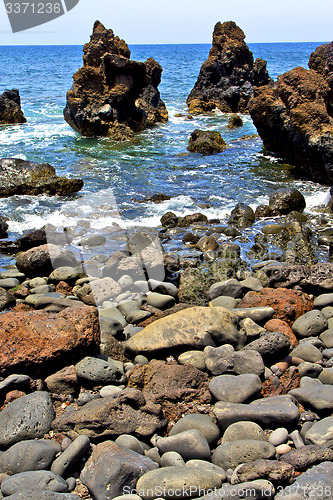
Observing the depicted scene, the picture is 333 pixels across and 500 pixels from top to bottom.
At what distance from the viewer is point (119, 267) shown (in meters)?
6.71

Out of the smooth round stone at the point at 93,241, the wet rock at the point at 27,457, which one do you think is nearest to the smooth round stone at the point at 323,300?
the wet rock at the point at 27,457

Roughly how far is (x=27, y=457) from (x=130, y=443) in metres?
0.72

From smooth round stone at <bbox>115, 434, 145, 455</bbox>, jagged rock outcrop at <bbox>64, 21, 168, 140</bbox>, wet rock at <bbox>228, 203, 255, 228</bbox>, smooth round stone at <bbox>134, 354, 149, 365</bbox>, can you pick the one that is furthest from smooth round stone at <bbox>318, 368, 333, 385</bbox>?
jagged rock outcrop at <bbox>64, 21, 168, 140</bbox>

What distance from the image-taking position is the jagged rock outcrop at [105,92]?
1950 cm

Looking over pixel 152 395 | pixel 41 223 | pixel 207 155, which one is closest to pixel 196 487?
pixel 152 395

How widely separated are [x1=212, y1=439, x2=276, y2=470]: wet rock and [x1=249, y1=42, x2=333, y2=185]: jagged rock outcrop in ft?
34.1

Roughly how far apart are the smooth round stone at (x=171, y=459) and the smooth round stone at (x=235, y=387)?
27.4 inches

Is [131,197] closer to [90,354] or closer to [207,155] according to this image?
[207,155]

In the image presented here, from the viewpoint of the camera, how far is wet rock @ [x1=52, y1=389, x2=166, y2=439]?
10.9 feet

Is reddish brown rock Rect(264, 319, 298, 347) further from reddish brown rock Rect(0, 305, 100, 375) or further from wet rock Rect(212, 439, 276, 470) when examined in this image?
reddish brown rock Rect(0, 305, 100, 375)

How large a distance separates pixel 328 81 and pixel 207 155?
476cm

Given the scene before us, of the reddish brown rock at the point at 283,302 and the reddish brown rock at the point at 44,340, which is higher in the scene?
the reddish brown rock at the point at 44,340

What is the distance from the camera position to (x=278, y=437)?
3.20 m

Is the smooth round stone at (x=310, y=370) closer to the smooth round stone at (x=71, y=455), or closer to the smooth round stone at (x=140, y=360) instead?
the smooth round stone at (x=140, y=360)
